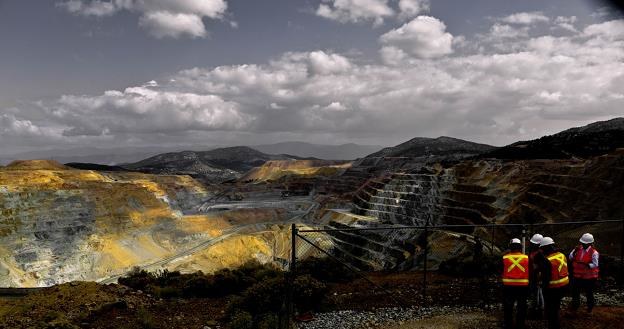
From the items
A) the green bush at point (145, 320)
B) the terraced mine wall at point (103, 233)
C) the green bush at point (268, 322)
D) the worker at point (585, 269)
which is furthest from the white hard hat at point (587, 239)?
the terraced mine wall at point (103, 233)

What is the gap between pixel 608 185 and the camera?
1078 inches

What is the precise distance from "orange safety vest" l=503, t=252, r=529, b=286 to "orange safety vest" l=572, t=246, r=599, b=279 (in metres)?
2.69

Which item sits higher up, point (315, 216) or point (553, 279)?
point (553, 279)

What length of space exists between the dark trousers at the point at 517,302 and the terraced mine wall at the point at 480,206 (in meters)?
10.1

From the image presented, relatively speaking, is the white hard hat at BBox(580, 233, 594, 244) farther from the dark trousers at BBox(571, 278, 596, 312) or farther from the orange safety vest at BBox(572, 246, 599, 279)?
the dark trousers at BBox(571, 278, 596, 312)

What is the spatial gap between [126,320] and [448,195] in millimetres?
34581

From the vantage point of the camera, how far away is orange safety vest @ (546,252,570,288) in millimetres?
8375

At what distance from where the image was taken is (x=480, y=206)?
36.3 m

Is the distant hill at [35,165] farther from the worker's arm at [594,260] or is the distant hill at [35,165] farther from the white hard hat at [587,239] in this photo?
the worker's arm at [594,260]

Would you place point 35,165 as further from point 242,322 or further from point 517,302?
point 517,302

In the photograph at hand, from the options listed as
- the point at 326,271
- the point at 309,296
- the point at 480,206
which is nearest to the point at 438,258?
the point at 480,206

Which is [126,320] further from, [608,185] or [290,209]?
[290,209]

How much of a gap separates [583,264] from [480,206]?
1084 inches

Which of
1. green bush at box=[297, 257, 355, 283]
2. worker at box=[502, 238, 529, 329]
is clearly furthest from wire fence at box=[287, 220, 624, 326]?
worker at box=[502, 238, 529, 329]
